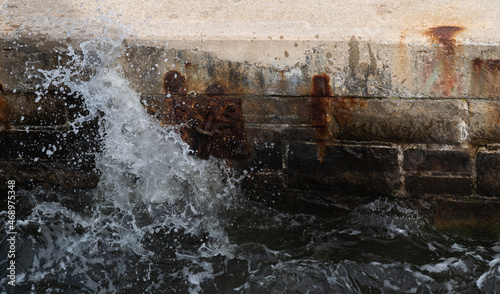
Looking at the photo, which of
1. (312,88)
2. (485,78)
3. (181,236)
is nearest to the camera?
(485,78)

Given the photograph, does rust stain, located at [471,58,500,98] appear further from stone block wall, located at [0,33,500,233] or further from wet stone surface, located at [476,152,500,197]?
wet stone surface, located at [476,152,500,197]

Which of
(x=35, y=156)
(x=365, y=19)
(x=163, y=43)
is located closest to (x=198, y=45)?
(x=163, y=43)

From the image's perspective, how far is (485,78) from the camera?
280 centimetres

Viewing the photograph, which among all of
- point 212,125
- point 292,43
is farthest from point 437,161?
point 212,125

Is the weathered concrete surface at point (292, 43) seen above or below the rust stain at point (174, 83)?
above

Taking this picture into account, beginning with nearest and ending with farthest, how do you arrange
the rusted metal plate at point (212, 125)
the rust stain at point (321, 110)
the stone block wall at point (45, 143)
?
the rust stain at point (321, 110) < the rusted metal plate at point (212, 125) < the stone block wall at point (45, 143)

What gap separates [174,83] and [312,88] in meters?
0.94

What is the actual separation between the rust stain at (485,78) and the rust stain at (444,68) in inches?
4.5

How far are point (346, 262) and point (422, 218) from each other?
665mm

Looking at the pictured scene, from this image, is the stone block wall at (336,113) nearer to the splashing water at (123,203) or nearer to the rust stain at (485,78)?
the rust stain at (485,78)

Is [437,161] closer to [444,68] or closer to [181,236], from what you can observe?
[444,68]

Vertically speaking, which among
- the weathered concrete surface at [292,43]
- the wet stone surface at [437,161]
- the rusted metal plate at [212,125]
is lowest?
the wet stone surface at [437,161]

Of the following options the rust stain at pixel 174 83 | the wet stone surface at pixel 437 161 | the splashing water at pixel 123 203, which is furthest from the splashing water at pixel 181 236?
the wet stone surface at pixel 437 161

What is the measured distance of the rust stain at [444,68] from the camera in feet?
9.19
